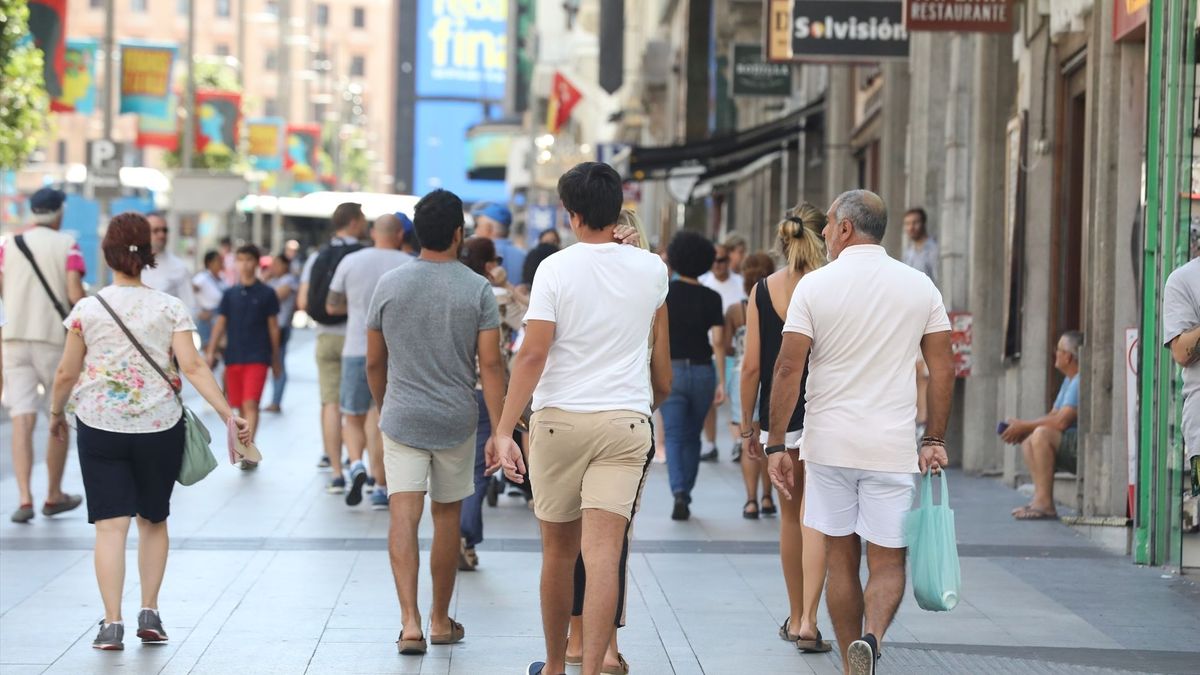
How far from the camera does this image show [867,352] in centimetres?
660

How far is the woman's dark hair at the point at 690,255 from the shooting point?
12008 millimetres

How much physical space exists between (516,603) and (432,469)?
131 cm

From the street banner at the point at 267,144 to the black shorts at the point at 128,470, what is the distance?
48.2 m

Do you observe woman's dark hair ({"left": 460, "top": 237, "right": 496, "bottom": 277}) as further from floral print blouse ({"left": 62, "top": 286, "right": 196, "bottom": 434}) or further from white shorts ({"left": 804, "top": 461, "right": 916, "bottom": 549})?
white shorts ({"left": 804, "top": 461, "right": 916, "bottom": 549})

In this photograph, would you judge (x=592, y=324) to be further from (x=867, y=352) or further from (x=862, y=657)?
(x=862, y=657)

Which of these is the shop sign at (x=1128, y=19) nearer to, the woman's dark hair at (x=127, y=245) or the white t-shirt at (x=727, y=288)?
the woman's dark hair at (x=127, y=245)

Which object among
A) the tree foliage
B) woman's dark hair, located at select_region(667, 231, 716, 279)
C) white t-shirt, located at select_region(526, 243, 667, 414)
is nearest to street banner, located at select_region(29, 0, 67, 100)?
the tree foliage

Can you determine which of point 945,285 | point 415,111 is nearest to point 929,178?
point 945,285

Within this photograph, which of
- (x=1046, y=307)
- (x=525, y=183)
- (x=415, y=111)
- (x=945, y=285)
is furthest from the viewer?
(x=415, y=111)

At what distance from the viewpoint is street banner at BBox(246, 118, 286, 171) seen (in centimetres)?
5550

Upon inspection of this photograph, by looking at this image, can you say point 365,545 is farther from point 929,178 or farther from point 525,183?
point 525,183

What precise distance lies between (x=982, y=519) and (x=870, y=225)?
602cm

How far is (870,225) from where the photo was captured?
6730mm

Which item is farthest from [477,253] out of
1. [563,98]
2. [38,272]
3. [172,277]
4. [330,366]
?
[563,98]
